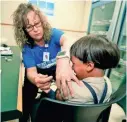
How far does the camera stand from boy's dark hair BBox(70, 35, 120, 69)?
2.79 feet

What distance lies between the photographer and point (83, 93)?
759 millimetres

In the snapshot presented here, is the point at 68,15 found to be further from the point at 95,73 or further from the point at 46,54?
the point at 95,73

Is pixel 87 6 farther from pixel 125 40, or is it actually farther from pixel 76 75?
pixel 76 75

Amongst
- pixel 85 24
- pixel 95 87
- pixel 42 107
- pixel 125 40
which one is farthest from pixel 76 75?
pixel 85 24

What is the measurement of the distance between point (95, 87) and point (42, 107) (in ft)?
0.93

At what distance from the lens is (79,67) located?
902mm

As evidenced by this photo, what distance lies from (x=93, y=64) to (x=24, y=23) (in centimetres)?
71

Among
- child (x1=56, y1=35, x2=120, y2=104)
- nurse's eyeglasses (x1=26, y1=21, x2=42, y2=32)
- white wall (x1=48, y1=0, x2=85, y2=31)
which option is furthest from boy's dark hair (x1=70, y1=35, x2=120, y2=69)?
white wall (x1=48, y1=0, x2=85, y2=31)

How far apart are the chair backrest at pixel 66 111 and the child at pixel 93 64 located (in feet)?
0.28

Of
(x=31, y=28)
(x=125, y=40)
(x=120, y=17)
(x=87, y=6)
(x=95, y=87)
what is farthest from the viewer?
(x=87, y=6)

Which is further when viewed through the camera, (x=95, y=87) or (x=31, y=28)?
(x=31, y=28)

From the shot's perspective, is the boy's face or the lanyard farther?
the lanyard

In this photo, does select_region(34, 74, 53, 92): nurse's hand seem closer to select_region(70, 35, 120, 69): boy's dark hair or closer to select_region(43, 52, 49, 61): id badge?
select_region(70, 35, 120, 69): boy's dark hair

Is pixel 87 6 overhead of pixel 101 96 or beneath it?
overhead
